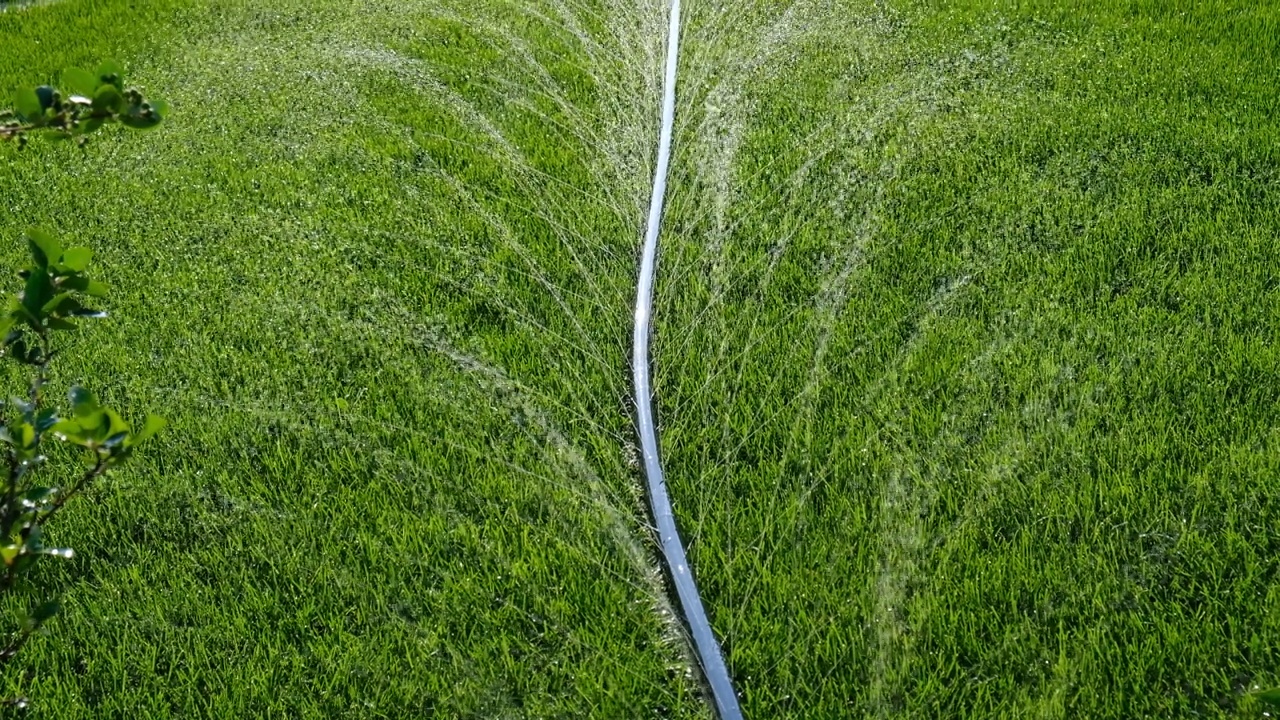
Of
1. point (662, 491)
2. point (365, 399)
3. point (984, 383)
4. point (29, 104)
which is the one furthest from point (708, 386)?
point (29, 104)

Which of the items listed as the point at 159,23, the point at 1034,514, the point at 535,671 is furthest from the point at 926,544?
the point at 159,23

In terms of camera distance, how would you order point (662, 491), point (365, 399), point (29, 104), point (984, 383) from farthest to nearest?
point (365, 399) < point (984, 383) < point (662, 491) < point (29, 104)

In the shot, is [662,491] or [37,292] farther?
[662,491]

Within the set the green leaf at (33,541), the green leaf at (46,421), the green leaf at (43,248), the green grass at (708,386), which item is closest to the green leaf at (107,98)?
the green leaf at (43,248)

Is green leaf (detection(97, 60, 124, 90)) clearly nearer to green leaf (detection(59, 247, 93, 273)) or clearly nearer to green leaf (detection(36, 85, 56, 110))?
green leaf (detection(36, 85, 56, 110))

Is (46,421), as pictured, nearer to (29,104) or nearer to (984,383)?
(29,104)

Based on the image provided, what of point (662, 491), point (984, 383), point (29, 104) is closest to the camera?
point (29, 104)

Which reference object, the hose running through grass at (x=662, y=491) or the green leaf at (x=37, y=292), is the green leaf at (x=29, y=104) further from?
the hose running through grass at (x=662, y=491)
